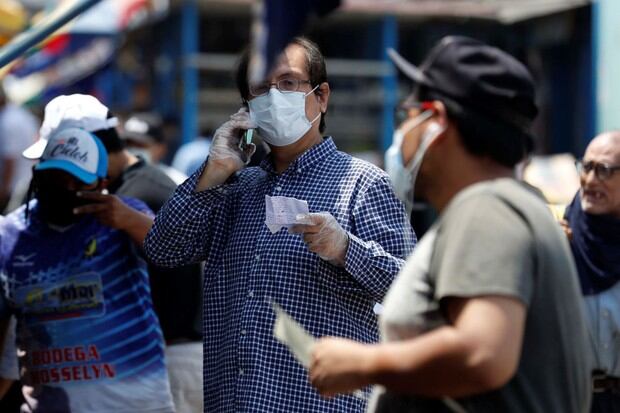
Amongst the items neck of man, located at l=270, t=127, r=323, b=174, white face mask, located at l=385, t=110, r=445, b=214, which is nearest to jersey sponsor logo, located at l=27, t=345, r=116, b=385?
neck of man, located at l=270, t=127, r=323, b=174

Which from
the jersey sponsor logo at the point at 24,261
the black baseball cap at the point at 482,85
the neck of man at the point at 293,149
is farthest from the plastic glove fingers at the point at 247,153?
the black baseball cap at the point at 482,85

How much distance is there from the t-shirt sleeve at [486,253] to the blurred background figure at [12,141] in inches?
284

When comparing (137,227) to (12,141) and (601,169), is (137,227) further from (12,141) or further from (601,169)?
(12,141)

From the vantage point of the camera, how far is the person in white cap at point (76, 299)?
423 cm

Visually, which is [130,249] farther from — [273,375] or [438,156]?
[438,156]

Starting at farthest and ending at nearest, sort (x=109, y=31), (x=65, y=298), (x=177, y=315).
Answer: (x=109, y=31), (x=177, y=315), (x=65, y=298)

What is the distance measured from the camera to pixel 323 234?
11.3 ft

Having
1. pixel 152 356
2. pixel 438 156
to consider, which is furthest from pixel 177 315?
pixel 438 156

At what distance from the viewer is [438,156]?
2609 millimetres

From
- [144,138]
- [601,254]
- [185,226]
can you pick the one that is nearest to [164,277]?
[185,226]

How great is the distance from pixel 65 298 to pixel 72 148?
1.85 feet

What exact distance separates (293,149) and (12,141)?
256 inches

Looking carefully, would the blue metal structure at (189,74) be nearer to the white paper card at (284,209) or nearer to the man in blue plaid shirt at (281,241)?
the man in blue plaid shirt at (281,241)

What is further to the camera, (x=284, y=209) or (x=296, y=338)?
(x=284, y=209)
